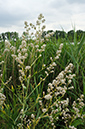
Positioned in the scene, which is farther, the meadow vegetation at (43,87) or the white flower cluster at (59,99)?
the meadow vegetation at (43,87)

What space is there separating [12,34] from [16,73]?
193cm

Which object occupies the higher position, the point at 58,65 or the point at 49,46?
the point at 49,46

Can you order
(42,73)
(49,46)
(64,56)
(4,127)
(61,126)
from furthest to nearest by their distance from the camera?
1. (49,46)
2. (64,56)
3. (42,73)
4. (61,126)
5. (4,127)

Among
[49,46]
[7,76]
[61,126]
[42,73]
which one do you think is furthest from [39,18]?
[61,126]

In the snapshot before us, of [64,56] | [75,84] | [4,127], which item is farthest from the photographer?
[64,56]

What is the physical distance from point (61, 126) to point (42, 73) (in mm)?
813

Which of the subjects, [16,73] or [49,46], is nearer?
[16,73]

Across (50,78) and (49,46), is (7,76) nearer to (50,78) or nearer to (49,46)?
(50,78)

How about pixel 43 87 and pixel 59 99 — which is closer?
pixel 59 99

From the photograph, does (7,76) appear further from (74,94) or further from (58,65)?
(74,94)

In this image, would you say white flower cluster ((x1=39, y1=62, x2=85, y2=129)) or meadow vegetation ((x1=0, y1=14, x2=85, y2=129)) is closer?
white flower cluster ((x1=39, y1=62, x2=85, y2=129))

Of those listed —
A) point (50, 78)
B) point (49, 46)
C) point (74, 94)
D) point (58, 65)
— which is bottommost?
point (74, 94)

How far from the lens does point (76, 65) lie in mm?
2510

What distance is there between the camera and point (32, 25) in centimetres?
274
